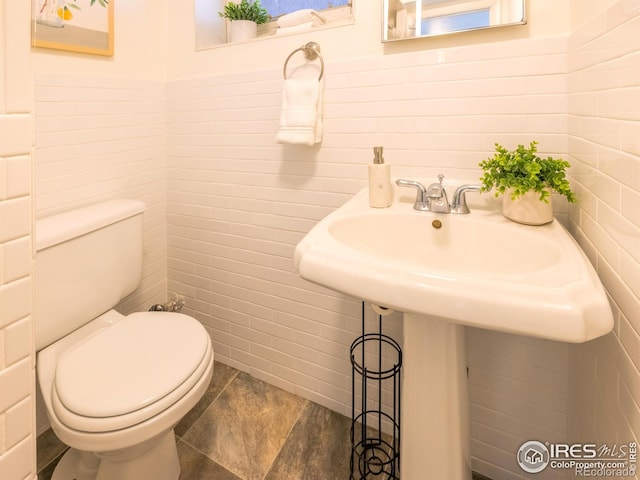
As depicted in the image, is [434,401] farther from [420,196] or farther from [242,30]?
[242,30]

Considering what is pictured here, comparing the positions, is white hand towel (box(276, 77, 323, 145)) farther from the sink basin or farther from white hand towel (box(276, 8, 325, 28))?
the sink basin

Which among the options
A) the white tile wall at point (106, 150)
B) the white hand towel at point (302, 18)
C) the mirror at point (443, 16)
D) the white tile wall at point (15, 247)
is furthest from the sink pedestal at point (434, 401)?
the white tile wall at point (106, 150)

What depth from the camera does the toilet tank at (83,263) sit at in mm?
1101

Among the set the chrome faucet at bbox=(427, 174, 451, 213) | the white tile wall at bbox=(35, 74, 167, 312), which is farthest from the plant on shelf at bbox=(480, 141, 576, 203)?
the white tile wall at bbox=(35, 74, 167, 312)

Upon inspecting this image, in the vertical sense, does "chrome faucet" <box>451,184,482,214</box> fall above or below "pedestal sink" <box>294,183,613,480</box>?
above

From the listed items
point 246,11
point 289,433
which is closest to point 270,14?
point 246,11

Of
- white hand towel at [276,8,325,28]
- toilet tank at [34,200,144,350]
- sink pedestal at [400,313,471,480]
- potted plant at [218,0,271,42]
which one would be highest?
potted plant at [218,0,271,42]

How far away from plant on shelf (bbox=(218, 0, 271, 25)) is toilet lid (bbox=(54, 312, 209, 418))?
123 cm

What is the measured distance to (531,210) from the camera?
917 millimetres

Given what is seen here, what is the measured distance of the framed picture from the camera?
123cm

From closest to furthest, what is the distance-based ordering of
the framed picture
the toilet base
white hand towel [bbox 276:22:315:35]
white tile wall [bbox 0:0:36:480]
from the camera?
white tile wall [bbox 0:0:36:480]
the toilet base
the framed picture
white hand towel [bbox 276:22:315:35]

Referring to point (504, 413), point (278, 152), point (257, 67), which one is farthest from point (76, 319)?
point (504, 413)

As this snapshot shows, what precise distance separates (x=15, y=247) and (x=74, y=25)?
47.1 inches

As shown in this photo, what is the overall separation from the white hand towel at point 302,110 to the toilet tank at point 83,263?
655 mm
